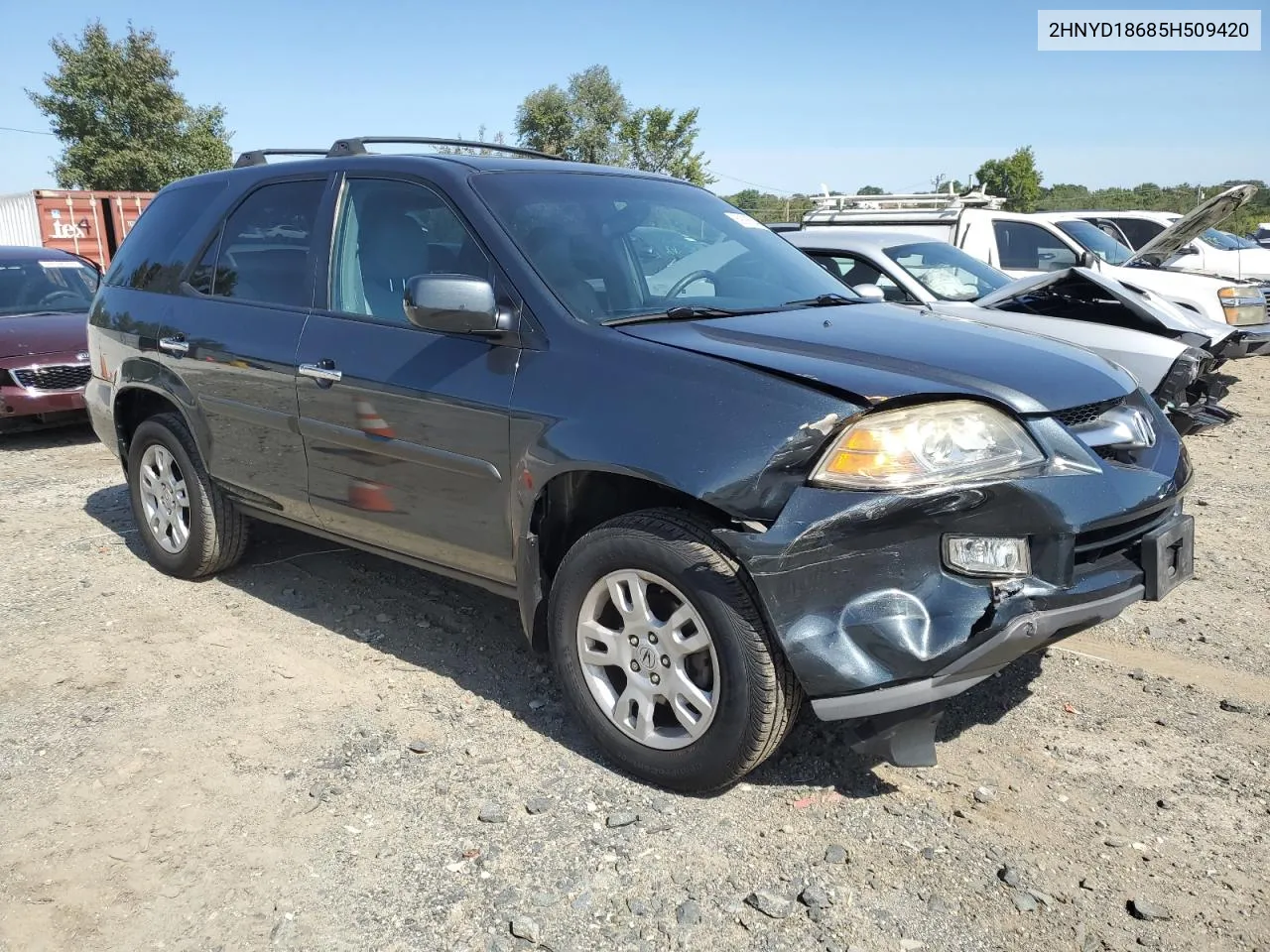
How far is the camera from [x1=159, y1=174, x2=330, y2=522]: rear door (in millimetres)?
4047

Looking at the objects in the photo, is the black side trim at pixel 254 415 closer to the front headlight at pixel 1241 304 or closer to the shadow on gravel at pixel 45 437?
the shadow on gravel at pixel 45 437

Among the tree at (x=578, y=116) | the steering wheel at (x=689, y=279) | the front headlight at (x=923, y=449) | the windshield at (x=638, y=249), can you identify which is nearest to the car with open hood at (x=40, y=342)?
the windshield at (x=638, y=249)

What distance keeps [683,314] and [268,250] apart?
198cm

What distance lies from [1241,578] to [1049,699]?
181cm

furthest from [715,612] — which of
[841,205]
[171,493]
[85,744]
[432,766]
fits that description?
[841,205]

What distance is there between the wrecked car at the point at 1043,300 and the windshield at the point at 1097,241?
11.5 feet

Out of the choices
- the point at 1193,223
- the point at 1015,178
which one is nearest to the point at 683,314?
the point at 1193,223

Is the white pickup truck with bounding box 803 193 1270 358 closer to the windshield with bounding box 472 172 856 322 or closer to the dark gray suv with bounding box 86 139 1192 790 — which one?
the windshield with bounding box 472 172 856 322

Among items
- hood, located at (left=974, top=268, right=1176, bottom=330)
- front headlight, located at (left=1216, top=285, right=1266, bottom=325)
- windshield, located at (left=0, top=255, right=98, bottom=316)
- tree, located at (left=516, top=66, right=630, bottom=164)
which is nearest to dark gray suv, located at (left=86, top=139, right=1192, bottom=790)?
hood, located at (left=974, top=268, right=1176, bottom=330)

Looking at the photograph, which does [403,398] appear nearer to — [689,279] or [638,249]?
[638,249]

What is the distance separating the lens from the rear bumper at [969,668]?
257cm

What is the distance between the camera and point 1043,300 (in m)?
7.72

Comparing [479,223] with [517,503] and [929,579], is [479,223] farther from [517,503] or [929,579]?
[929,579]

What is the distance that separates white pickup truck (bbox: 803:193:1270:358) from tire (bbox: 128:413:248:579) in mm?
6835
